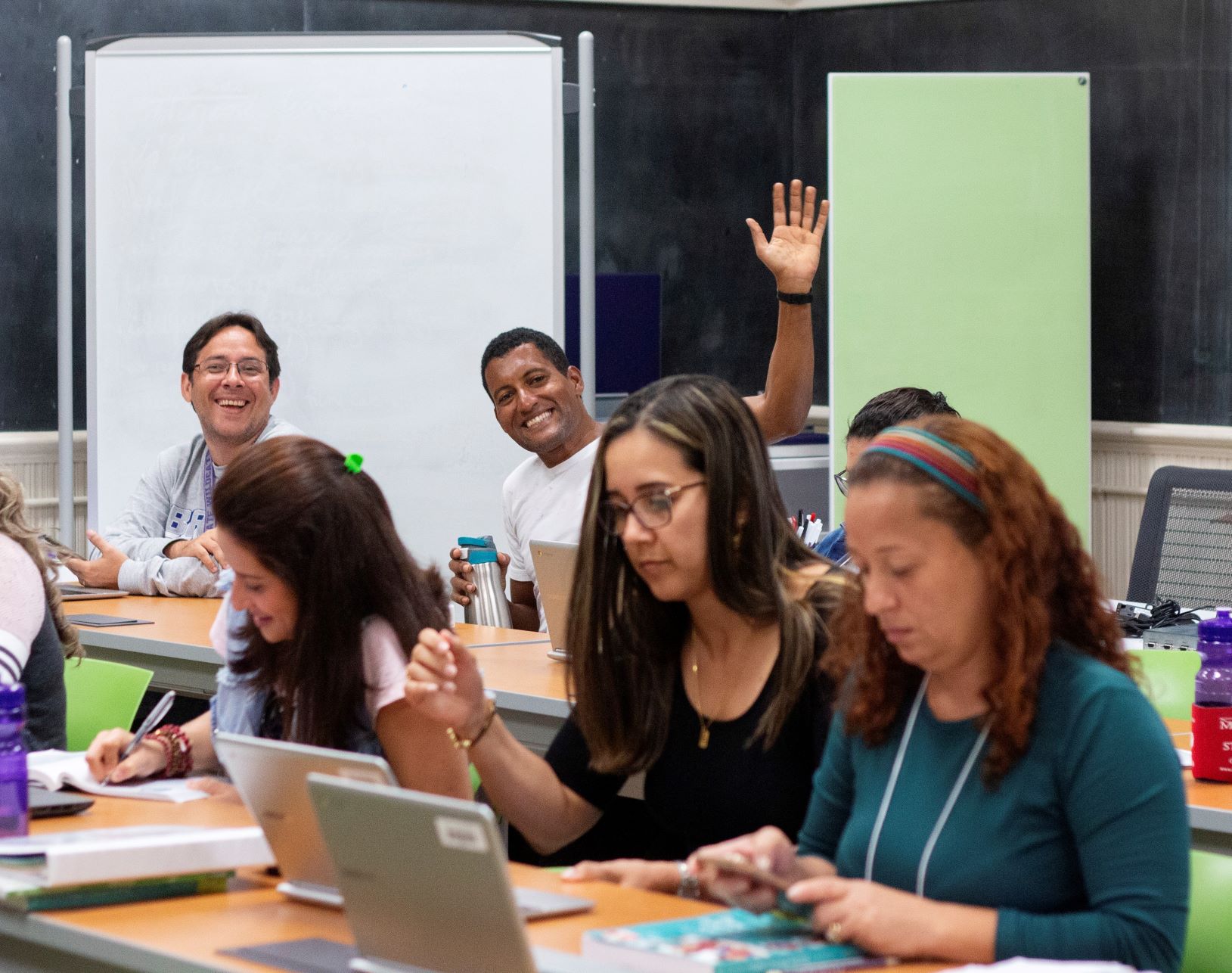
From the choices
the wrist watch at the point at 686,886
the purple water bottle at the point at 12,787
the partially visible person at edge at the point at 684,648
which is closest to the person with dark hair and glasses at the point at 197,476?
the purple water bottle at the point at 12,787

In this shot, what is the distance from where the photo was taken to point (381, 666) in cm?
216

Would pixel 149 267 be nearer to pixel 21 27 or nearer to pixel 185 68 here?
pixel 185 68

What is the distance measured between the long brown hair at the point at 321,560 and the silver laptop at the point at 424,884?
54cm

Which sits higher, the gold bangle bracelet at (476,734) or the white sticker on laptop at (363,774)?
the white sticker on laptop at (363,774)

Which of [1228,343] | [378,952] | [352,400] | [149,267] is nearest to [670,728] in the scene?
[378,952]

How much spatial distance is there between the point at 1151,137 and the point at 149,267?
332 centimetres

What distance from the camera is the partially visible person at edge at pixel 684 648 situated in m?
2.02

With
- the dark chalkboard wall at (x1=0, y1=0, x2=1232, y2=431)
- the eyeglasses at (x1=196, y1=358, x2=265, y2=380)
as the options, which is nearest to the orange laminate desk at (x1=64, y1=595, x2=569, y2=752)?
the eyeglasses at (x1=196, y1=358, x2=265, y2=380)

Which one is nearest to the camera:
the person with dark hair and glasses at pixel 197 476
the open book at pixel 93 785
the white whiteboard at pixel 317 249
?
the open book at pixel 93 785

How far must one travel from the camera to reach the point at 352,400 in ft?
17.5

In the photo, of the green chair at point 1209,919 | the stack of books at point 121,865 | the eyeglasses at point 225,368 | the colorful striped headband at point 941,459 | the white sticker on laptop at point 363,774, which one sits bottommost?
the green chair at point 1209,919

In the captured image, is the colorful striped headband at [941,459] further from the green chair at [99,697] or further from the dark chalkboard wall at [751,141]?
the dark chalkboard wall at [751,141]

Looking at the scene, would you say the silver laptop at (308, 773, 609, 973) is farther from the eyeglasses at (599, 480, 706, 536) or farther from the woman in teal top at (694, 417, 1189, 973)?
the eyeglasses at (599, 480, 706, 536)

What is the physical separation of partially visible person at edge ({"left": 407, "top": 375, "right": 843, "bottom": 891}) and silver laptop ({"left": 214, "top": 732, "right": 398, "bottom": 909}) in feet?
0.69
